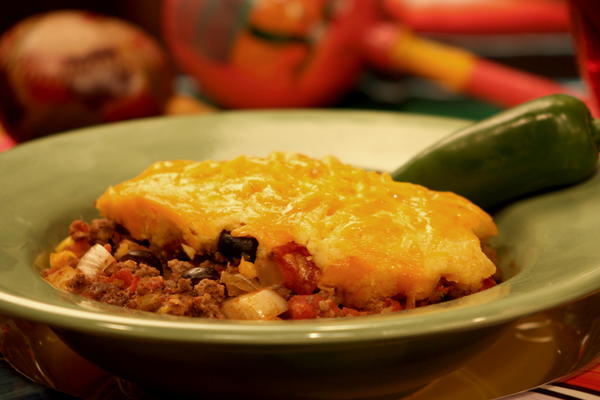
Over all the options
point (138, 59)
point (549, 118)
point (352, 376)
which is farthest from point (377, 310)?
point (138, 59)

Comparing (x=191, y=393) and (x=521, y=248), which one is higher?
(x=521, y=248)

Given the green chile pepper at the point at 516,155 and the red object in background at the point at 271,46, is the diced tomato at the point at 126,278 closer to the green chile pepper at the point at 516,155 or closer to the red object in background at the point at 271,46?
the green chile pepper at the point at 516,155

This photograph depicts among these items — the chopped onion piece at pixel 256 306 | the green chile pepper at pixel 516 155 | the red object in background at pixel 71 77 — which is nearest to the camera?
the chopped onion piece at pixel 256 306

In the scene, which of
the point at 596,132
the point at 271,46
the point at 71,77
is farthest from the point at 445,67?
the point at 596,132

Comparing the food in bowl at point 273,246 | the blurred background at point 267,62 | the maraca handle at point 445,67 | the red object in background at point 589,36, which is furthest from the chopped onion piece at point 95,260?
the maraca handle at point 445,67

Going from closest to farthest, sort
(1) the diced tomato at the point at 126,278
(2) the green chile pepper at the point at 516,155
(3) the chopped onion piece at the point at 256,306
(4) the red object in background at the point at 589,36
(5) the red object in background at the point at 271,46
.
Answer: (3) the chopped onion piece at the point at 256,306
(1) the diced tomato at the point at 126,278
(2) the green chile pepper at the point at 516,155
(4) the red object in background at the point at 589,36
(5) the red object in background at the point at 271,46

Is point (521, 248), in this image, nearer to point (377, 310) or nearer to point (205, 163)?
point (377, 310)

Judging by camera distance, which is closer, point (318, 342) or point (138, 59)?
point (318, 342)
